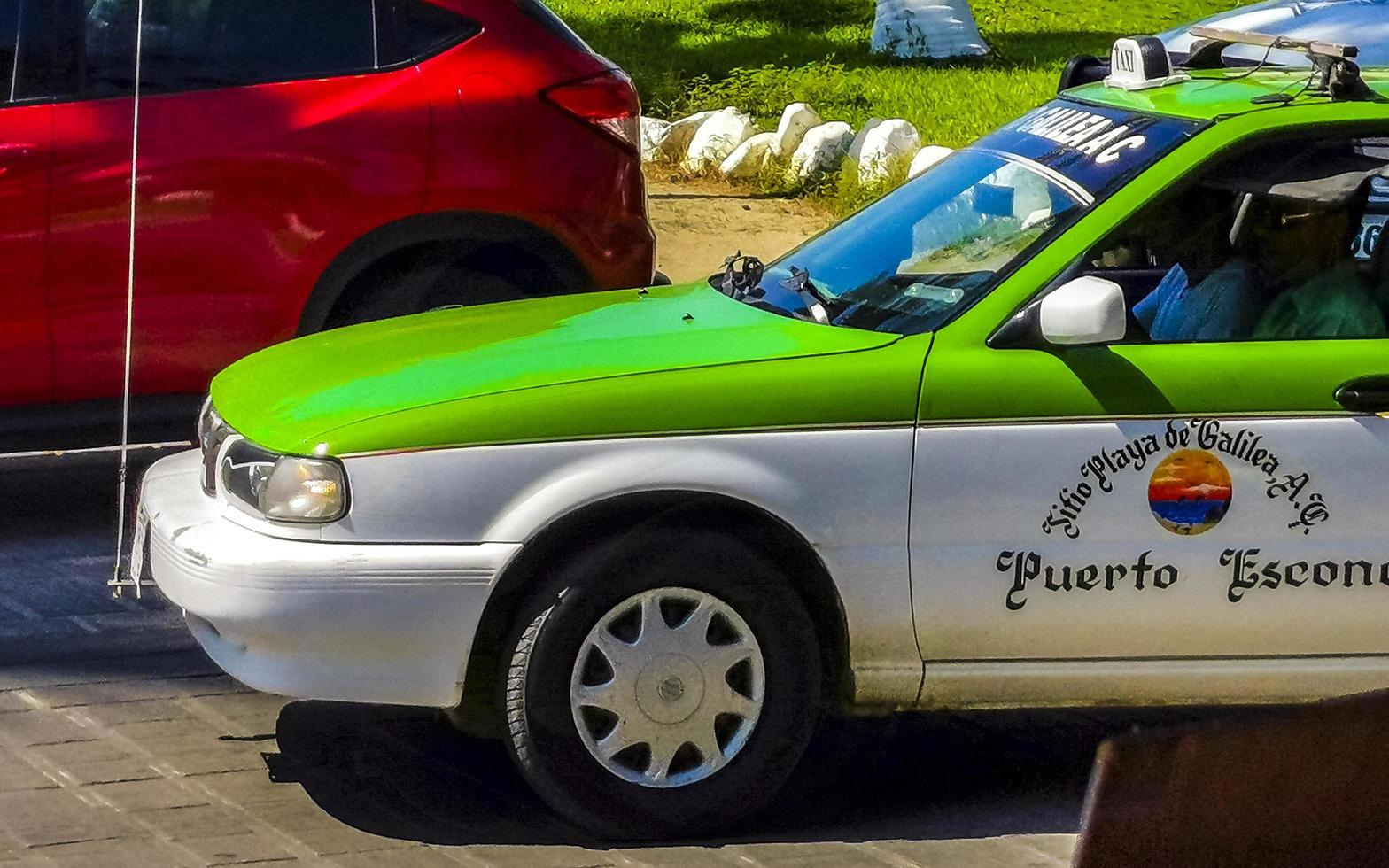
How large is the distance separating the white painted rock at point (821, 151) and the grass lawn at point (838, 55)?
0.64 m

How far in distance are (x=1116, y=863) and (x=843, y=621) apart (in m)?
2.69

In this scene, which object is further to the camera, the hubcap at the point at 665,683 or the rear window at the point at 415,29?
the rear window at the point at 415,29

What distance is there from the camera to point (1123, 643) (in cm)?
446

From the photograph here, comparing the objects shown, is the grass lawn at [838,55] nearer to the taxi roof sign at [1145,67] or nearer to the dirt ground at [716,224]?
the dirt ground at [716,224]

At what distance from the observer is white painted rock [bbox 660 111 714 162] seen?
13.3 m

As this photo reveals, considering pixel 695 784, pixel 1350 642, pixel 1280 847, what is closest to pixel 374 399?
pixel 695 784

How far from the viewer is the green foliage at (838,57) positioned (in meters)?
14.2

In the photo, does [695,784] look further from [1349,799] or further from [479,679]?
[1349,799]

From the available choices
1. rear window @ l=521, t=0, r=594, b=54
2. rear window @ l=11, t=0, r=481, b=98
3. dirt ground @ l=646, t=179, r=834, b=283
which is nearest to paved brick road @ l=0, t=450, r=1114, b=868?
rear window @ l=11, t=0, r=481, b=98

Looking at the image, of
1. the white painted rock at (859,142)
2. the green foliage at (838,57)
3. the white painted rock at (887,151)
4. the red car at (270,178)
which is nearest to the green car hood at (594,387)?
the red car at (270,178)

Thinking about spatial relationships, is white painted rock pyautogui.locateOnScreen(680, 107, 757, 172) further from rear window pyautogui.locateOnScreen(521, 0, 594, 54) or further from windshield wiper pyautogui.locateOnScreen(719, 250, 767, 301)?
windshield wiper pyautogui.locateOnScreen(719, 250, 767, 301)

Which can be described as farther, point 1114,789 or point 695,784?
point 695,784

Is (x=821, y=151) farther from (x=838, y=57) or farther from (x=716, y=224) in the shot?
(x=838, y=57)

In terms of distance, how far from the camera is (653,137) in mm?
13398
